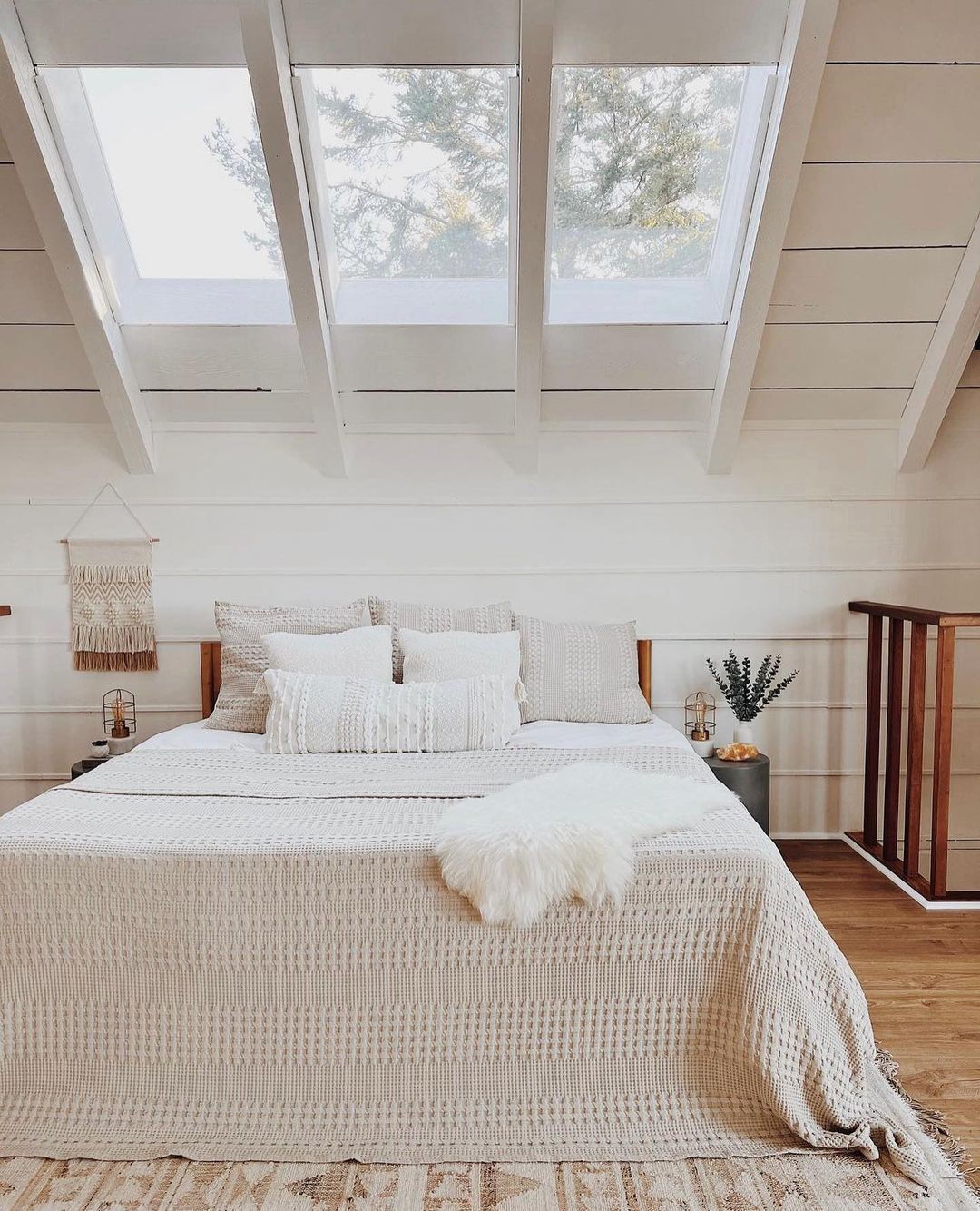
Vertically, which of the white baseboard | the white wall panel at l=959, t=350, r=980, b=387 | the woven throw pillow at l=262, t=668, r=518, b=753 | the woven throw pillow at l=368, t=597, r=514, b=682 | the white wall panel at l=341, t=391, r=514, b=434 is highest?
the white wall panel at l=959, t=350, r=980, b=387

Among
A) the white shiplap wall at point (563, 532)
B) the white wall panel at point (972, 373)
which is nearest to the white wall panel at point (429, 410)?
the white shiplap wall at point (563, 532)

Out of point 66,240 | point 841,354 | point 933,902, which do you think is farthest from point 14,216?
point 933,902

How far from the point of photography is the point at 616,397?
344 cm

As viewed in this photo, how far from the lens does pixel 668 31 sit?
239cm

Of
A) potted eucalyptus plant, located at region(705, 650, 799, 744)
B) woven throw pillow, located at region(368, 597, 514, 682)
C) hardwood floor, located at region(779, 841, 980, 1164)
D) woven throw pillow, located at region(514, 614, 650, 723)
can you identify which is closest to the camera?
hardwood floor, located at region(779, 841, 980, 1164)

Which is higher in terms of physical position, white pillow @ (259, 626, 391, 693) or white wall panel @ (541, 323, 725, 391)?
white wall panel @ (541, 323, 725, 391)

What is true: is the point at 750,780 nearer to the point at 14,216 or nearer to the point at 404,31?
the point at 404,31

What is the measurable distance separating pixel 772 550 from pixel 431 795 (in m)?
1.93

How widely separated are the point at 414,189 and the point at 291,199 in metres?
0.44

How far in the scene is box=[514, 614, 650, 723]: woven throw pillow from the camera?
10.2 ft

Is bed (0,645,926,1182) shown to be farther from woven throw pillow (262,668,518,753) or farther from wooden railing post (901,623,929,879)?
wooden railing post (901,623,929,879)

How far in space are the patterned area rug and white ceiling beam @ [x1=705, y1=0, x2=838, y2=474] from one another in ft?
7.49

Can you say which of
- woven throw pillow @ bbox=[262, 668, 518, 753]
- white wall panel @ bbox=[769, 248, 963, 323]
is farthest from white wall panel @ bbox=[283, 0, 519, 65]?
woven throw pillow @ bbox=[262, 668, 518, 753]

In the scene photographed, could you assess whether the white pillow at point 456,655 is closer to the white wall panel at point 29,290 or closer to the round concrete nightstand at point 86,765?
the round concrete nightstand at point 86,765
